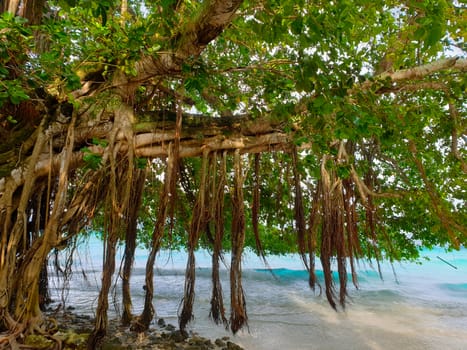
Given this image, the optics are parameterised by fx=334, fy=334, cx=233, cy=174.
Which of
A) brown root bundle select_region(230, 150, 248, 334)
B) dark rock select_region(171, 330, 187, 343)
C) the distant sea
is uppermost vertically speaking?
brown root bundle select_region(230, 150, 248, 334)

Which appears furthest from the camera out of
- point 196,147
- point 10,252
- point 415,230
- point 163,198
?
point 415,230

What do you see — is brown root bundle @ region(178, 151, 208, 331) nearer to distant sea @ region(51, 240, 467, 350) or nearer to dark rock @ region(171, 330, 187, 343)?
distant sea @ region(51, 240, 467, 350)

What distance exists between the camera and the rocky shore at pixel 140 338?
2852mm

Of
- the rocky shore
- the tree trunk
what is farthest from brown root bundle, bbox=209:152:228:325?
the tree trunk

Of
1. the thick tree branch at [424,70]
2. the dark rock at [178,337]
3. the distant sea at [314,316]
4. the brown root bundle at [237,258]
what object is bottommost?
the distant sea at [314,316]

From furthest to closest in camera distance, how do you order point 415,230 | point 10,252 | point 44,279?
point 415,230 < point 44,279 < point 10,252

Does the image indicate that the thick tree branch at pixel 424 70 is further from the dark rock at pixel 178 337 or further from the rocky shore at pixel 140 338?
the dark rock at pixel 178 337

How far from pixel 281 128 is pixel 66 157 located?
181 centimetres

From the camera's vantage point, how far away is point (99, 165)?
8.02 ft

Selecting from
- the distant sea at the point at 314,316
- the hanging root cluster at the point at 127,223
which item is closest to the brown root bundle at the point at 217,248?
the hanging root cluster at the point at 127,223

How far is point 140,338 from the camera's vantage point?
3146mm

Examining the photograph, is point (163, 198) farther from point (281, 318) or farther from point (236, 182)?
point (281, 318)

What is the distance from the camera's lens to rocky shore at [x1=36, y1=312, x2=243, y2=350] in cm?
285

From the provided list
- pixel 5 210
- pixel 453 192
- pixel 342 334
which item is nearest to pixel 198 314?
pixel 342 334
